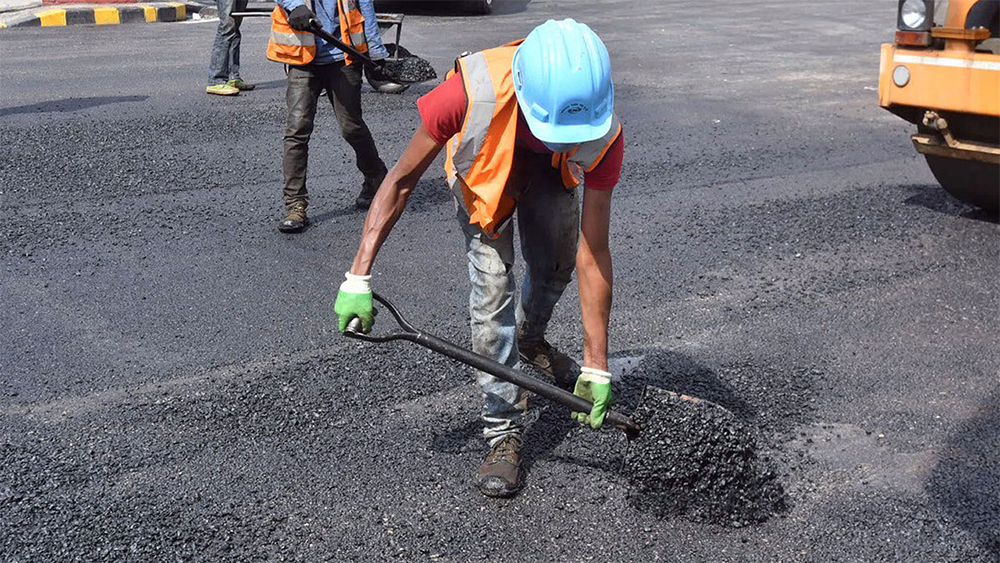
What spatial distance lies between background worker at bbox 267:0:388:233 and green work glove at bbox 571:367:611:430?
2.82 m

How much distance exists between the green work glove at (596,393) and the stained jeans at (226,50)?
21.3ft

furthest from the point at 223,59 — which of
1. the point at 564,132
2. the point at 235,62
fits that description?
the point at 564,132

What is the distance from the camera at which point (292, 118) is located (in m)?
5.98

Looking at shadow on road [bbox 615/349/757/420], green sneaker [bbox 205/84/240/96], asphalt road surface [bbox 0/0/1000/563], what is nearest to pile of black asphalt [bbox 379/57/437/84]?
asphalt road surface [bbox 0/0/1000/563]

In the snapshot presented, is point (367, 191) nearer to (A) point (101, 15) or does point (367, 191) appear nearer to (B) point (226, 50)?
(B) point (226, 50)

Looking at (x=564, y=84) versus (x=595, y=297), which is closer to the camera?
(x=564, y=84)

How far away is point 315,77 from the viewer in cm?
607

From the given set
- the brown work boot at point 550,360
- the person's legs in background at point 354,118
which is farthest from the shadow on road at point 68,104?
the brown work boot at point 550,360

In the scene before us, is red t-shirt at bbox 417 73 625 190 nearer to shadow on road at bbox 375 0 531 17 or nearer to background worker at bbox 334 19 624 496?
background worker at bbox 334 19 624 496

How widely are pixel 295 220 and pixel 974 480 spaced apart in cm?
362

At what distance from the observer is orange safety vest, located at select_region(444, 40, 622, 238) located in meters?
3.10

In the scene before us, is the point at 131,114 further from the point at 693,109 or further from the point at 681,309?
the point at 681,309

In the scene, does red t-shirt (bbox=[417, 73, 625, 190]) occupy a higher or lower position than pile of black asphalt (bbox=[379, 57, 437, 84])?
higher

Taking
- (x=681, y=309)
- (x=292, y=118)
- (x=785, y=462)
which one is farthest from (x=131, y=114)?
(x=785, y=462)
